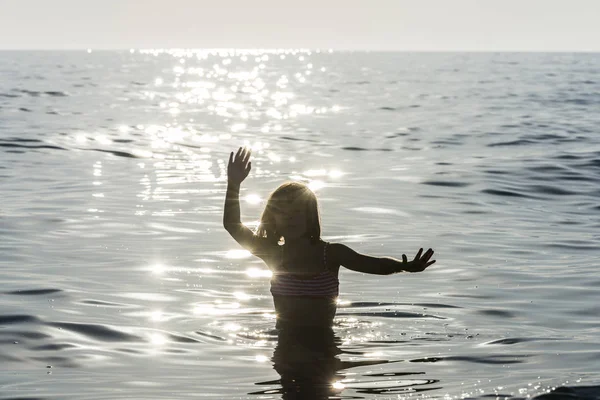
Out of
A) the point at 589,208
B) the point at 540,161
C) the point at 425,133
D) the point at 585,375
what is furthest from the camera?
the point at 425,133

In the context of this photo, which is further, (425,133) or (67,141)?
(425,133)

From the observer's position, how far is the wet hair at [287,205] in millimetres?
8188

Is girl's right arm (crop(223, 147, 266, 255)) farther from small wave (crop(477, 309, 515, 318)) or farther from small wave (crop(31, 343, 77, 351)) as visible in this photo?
small wave (crop(477, 309, 515, 318))

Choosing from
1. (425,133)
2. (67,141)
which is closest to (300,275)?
(67,141)

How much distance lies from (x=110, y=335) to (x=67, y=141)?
21.0 meters

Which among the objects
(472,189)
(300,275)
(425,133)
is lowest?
(300,275)

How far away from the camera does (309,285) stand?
332 inches

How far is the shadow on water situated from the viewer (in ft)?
23.5

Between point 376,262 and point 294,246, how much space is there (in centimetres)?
84

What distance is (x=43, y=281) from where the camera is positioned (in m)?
11.2

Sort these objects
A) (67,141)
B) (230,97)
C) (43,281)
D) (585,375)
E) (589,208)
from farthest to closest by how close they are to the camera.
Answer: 1. (230,97)
2. (67,141)
3. (589,208)
4. (43,281)
5. (585,375)

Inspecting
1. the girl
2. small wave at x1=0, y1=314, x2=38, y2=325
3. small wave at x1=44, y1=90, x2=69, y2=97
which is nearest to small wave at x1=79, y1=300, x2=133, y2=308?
small wave at x1=0, y1=314, x2=38, y2=325

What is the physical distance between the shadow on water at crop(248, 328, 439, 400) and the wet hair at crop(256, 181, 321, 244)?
0.83 meters

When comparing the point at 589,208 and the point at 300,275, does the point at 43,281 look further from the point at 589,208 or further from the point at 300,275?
the point at 589,208
